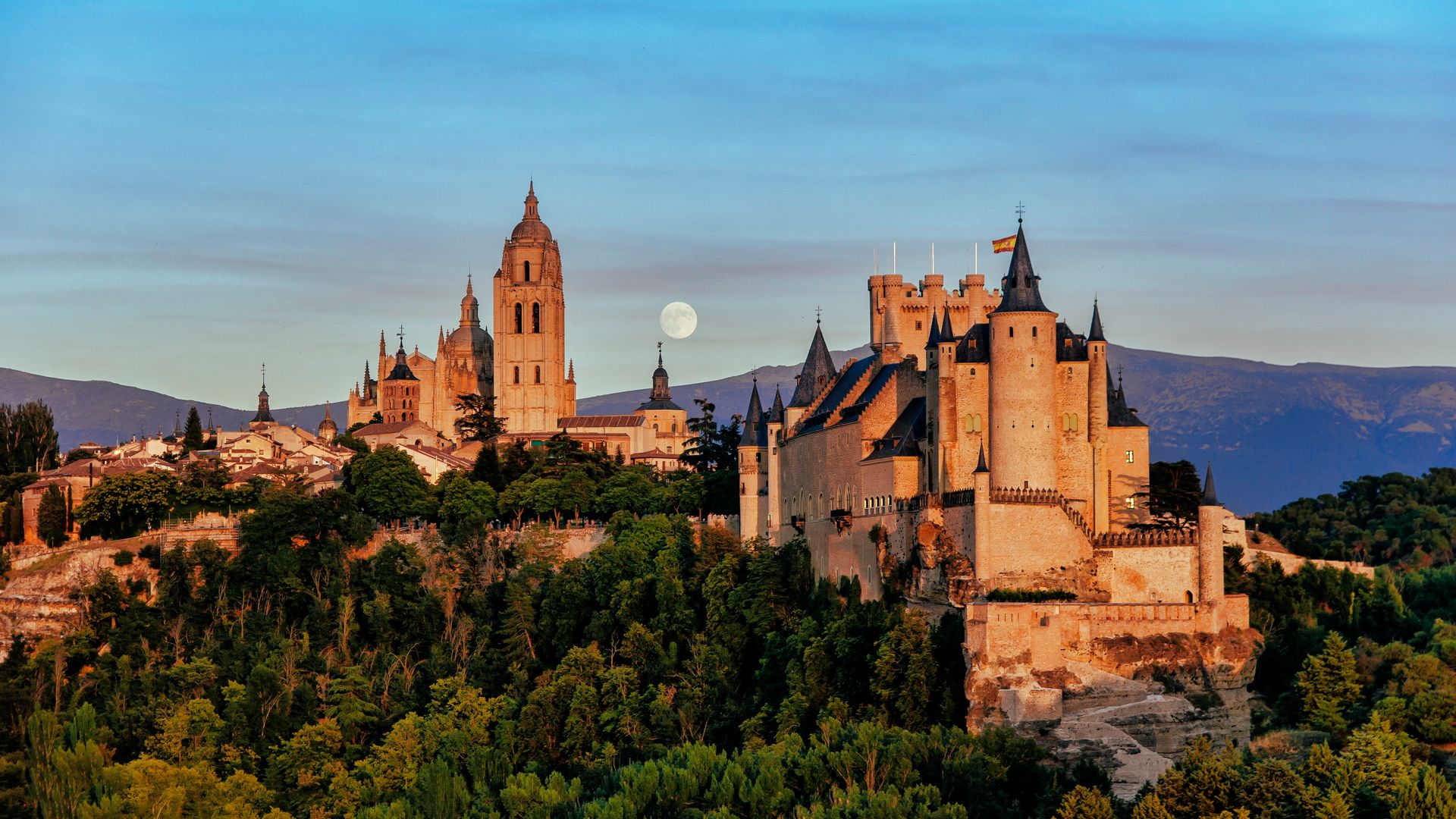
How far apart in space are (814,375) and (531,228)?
82.0m

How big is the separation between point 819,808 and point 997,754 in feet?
17.3

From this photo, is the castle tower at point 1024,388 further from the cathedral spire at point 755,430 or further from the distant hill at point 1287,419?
the distant hill at point 1287,419

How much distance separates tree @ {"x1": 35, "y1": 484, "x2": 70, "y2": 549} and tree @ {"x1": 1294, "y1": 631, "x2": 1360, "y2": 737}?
63.5 metres

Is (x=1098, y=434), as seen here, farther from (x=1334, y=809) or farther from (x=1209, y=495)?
(x=1334, y=809)

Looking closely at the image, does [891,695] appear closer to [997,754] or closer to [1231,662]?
[997,754]

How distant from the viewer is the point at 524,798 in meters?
56.7

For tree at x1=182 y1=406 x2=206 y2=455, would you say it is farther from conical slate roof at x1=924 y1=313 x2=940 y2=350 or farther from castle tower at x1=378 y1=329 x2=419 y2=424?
conical slate roof at x1=924 y1=313 x2=940 y2=350

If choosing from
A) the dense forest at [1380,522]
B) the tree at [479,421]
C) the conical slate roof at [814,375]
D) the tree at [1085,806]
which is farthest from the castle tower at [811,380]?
the tree at [479,421]

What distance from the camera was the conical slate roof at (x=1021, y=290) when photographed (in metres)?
57.7

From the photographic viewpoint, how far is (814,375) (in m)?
75.4

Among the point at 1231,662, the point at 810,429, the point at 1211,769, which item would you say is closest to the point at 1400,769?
the point at 1211,769

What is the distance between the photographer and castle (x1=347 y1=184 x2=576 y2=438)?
495ft

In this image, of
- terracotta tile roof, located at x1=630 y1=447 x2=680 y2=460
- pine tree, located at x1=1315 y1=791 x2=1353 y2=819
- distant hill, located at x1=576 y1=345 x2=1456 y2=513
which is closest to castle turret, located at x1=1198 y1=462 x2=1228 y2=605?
pine tree, located at x1=1315 y1=791 x2=1353 y2=819

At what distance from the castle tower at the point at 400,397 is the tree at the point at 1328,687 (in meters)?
113
